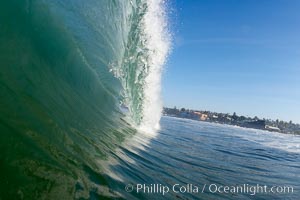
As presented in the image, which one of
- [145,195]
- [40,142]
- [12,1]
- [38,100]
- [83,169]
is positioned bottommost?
[145,195]

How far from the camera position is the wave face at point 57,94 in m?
4.48

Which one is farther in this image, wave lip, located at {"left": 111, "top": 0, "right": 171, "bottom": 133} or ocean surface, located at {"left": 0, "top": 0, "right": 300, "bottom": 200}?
wave lip, located at {"left": 111, "top": 0, "right": 171, "bottom": 133}

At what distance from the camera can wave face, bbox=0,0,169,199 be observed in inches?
176

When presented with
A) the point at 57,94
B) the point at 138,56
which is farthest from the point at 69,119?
the point at 138,56

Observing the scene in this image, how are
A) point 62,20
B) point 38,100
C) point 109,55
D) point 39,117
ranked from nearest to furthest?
point 39,117 → point 38,100 → point 62,20 → point 109,55

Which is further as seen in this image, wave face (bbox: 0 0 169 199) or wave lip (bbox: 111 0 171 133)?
wave lip (bbox: 111 0 171 133)

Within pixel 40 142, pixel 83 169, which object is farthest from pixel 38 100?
pixel 83 169

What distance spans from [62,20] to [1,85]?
4970 mm

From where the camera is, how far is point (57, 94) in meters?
7.56

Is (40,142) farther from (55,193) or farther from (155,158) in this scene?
(155,158)

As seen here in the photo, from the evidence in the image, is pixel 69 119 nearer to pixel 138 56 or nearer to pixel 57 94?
pixel 57 94

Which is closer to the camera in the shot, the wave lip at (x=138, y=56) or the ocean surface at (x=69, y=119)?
the ocean surface at (x=69, y=119)

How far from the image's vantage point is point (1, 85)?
5.36 meters

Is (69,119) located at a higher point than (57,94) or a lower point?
lower
